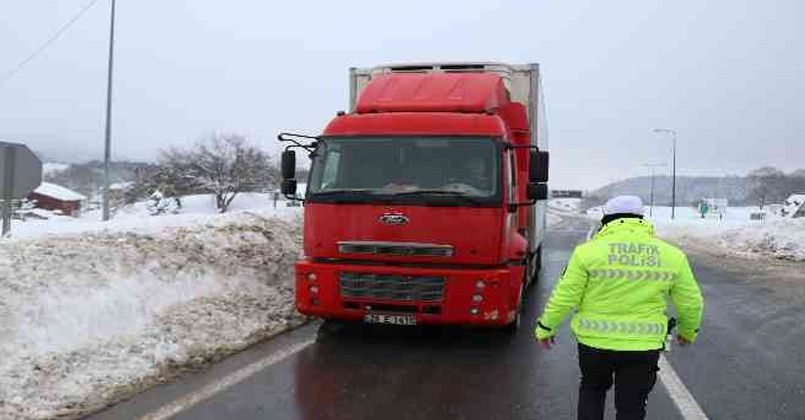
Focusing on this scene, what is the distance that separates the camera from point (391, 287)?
777cm

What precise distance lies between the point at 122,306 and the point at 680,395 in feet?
19.6

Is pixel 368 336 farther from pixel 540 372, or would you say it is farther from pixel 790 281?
pixel 790 281

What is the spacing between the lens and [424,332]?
29.3 feet

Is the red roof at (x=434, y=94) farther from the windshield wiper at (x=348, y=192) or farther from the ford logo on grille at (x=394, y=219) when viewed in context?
the ford logo on grille at (x=394, y=219)

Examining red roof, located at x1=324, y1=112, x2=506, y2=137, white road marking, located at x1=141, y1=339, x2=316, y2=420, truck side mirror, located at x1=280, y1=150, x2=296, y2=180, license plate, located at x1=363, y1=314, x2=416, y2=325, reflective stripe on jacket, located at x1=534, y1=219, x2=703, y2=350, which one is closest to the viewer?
reflective stripe on jacket, located at x1=534, y1=219, x2=703, y2=350

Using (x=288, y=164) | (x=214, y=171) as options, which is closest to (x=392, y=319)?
(x=288, y=164)

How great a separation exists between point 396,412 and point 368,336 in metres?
2.96

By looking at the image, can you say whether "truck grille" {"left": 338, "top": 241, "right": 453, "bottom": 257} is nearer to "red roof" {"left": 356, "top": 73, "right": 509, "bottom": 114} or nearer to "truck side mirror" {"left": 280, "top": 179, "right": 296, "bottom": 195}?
"truck side mirror" {"left": 280, "top": 179, "right": 296, "bottom": 195}

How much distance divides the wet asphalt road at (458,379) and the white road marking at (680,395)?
0.23 ft

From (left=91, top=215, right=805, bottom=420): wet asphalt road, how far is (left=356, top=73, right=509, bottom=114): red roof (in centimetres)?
278

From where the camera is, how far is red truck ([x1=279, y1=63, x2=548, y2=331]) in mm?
7664

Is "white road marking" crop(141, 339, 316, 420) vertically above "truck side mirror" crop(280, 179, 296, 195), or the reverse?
"truck side mirror" crop(280, 179, 296, 195)

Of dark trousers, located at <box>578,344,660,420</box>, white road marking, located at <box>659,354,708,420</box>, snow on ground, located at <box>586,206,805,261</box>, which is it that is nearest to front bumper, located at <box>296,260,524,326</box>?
white road marking, located at <box>659,354,708,420</box>

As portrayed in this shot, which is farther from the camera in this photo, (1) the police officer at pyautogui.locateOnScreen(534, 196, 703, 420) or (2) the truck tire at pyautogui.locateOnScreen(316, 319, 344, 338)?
(2) the truck tire at pyautogui.locateOnScreen(316, 319, 344, 338)
